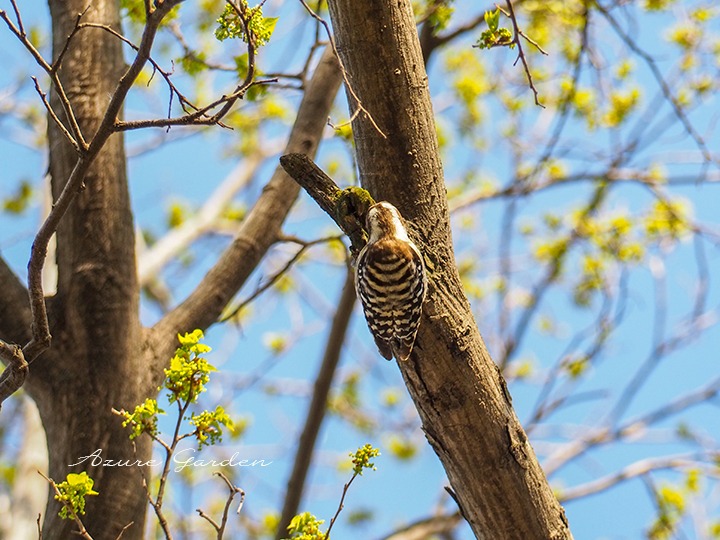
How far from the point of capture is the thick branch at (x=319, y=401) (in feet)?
16.4

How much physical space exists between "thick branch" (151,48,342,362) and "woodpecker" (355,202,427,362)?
3.04ft

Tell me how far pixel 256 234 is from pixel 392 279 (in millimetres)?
1200

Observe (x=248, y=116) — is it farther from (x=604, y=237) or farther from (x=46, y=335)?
(x=46, y=335)

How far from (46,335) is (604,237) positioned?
19.2 ft

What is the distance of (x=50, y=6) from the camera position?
4141mm

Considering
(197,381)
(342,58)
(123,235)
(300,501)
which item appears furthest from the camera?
(300,501)

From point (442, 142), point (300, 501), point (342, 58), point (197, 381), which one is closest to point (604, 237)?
point (442, 142)

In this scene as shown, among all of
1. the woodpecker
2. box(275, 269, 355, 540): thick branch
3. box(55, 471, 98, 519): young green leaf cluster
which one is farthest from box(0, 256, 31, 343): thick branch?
box(275, 269, 355, 540): thick branch

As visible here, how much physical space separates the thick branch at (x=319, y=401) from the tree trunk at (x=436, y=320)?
192 centimetres

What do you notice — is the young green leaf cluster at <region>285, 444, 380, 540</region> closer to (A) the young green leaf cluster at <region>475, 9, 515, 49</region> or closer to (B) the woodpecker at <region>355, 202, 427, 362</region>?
(B) the woodpecker at <region>355, 202, 427, 362</region>

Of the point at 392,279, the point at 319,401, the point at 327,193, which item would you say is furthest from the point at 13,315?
the point at 319,401

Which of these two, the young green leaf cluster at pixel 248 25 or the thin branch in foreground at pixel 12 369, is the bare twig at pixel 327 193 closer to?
the young green leaf cluster at pixel 248 25

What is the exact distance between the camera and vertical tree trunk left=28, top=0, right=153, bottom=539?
3436 mm

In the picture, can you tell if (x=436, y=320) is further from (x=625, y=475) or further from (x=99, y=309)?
(x=625, y=475)
